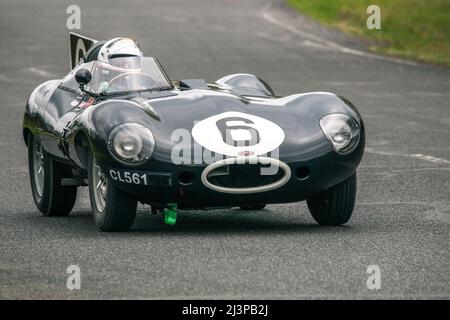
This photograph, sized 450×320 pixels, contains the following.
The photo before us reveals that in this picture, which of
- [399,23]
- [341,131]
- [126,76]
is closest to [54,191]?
[126,76]

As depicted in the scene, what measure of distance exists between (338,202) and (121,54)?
2252 mm

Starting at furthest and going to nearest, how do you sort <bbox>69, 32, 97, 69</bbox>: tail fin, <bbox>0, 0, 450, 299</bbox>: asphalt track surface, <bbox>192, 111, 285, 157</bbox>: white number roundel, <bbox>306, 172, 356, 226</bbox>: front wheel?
<bbox>69, 32, 97, 69</bbox>: tail fin
<bbox>306, 172, 356, 226</bbox>: front wheel
<bbox>192, 111, 285, 157</bbox>: white number roundel
<bbox>0, 0, 450, 299</bbox>: asphalt track surface

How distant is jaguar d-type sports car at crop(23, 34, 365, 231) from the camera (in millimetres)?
9219

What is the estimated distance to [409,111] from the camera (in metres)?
19.0

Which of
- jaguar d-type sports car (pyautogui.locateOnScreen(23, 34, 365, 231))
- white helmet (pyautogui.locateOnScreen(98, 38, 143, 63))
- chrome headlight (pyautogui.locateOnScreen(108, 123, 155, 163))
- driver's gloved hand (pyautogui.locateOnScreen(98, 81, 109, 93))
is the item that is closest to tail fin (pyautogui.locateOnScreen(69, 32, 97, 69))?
white helmet (pyautogui.locateOnScreen(98, 38, 143, 63))

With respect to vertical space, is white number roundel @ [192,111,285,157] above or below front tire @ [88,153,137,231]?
above

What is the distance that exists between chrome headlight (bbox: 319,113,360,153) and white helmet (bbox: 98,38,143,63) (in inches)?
80.7

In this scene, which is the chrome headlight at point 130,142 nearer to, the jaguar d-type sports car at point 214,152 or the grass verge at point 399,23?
the jaguar d-type sports car at point 214,152

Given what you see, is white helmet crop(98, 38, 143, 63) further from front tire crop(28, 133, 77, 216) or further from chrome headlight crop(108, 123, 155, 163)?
chrome headlight crop(108, 123, 155, 163)

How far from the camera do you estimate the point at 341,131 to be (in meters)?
9.53

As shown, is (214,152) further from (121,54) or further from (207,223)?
(121,54)
